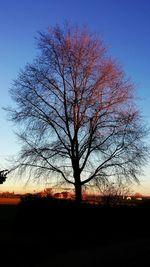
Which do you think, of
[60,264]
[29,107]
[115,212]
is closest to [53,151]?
[29,107]

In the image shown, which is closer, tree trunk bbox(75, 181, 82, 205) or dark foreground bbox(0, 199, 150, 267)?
dark foreground bbox(0, 199, 150, 267)

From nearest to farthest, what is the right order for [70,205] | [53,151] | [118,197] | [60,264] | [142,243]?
[60,264], [142,243], [70,205], [53,151], [118,197]

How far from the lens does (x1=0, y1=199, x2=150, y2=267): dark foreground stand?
521 inches

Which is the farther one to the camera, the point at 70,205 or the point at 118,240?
the point at 70,205

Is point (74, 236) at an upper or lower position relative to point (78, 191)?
lower

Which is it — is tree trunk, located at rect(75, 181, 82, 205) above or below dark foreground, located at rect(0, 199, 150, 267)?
above

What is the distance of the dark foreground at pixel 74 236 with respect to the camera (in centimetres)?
1323

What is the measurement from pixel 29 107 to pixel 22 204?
578cm

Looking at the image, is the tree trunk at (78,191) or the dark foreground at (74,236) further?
the tree trunk at (78,191)

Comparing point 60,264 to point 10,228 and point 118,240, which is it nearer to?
point 118,240

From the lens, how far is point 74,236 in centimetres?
1861

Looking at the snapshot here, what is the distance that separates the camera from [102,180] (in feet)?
79.2

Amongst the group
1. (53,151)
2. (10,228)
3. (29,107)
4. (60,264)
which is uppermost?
(29,107)

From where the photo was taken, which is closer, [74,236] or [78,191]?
[74,236]
